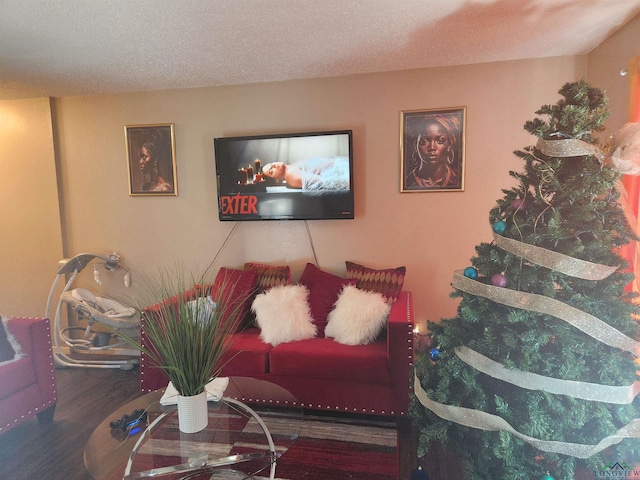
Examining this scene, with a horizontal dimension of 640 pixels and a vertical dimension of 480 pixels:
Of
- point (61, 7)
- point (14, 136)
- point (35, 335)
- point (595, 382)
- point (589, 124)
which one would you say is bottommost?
point (35, 335)

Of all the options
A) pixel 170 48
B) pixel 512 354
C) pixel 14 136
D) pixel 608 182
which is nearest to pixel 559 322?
pixel 512 354

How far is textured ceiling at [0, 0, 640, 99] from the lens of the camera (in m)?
2.03

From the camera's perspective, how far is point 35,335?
8.50 feet

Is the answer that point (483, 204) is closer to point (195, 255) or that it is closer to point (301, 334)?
point (301, 334)

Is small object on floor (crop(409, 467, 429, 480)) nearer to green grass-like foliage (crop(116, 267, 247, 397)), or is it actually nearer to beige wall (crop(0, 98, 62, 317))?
green grass-like foliage (crop(116, 267, 247, 397))

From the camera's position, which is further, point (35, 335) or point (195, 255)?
point (195, 255)

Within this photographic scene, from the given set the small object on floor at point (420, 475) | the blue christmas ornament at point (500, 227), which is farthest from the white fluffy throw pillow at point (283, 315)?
the blue christmas ornament at point (500, 227)

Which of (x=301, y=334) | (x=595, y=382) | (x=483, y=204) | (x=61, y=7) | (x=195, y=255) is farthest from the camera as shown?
(x=195, y=255)

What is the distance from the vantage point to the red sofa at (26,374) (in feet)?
7.78

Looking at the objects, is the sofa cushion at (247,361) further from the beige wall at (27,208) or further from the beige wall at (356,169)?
the beige wall at (27,208)

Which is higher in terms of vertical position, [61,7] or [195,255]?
[61,7]

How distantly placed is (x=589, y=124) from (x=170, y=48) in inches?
94.8

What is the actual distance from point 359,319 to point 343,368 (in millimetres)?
347

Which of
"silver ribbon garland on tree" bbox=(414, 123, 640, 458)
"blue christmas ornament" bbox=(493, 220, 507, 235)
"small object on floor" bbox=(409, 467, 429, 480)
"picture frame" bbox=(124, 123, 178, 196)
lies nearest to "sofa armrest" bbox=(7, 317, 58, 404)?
"picture frame" bbox=(124, 123, 178, 196)
